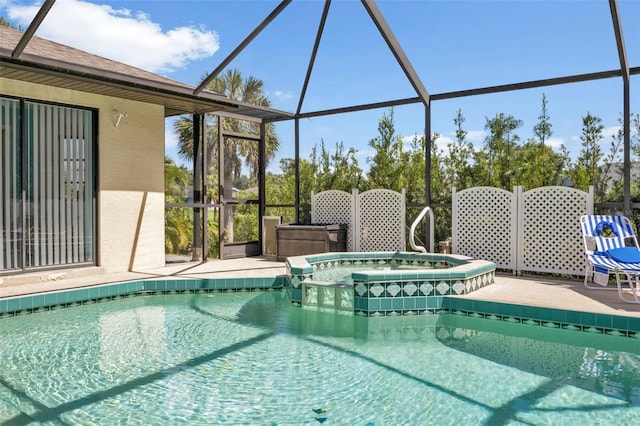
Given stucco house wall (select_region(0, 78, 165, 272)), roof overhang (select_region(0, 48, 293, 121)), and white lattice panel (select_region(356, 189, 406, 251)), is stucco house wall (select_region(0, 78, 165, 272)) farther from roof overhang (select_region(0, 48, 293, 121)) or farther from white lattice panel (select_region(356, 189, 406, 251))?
white lattice panel (select_region(356, 189, 406, 251))

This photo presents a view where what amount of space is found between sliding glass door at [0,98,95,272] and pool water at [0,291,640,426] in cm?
162

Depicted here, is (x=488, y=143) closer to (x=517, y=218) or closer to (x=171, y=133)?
(x=517, y=218)

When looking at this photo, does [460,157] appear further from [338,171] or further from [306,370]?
[306,370]

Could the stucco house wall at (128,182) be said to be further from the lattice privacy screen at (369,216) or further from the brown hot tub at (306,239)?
the lattice privacy screen at (369,216)

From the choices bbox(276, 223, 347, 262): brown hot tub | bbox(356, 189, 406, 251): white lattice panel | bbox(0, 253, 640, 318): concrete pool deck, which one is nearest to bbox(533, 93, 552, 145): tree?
bbox(356, 189, 406, 251): white lattice panel

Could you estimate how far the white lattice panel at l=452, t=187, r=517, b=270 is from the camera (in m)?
Answer: 8.48

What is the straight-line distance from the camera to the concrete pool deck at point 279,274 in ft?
18.4

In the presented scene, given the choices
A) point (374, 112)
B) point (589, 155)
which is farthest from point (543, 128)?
point (374, 112)

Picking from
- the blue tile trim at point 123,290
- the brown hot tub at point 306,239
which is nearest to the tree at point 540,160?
the brown hot tub at point 306,239

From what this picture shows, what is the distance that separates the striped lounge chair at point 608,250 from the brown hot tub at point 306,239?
15.5 feet

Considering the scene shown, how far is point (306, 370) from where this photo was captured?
13.3 feet

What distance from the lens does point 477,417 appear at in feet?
10.2

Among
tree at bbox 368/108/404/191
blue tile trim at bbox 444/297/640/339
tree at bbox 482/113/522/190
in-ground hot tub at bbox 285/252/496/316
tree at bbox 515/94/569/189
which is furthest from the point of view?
tree at bbox 368/108/404/191

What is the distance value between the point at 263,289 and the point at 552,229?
5.00m
